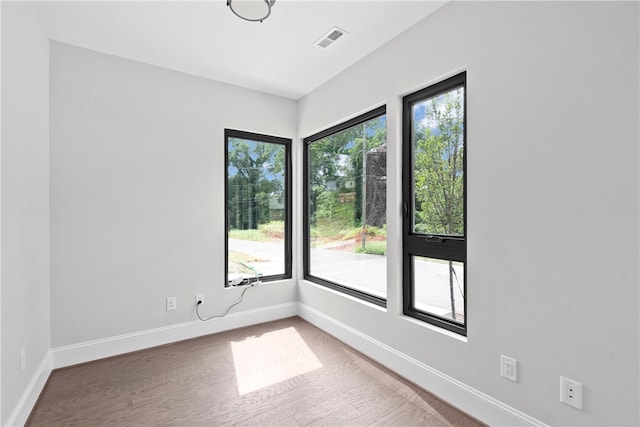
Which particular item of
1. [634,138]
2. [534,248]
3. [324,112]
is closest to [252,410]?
[534,248]

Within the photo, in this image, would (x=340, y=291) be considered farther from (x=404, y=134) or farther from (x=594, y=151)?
(x=594, y=151)

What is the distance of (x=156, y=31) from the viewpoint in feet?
7.93

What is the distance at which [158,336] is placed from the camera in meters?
2.94

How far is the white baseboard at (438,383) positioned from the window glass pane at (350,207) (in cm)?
43

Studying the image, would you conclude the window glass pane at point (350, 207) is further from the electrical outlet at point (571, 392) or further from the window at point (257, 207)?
the electrical outlet at point (571, 392)

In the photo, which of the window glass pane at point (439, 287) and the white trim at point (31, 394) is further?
the window glass pane at point (439, 287)

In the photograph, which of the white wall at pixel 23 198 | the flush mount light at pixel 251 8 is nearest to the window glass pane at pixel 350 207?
the flush mount light at pixel 251 8

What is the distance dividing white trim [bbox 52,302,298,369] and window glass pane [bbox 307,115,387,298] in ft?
2.32

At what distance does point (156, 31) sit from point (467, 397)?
3316 millimetres

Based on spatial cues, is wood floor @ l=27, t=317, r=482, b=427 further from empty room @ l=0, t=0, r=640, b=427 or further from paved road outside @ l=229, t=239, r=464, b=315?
paved road outside @ l=229, t=239, r=464, b=315

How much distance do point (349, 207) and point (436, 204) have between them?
1.08 meters

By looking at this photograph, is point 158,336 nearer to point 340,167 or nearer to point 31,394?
point 31,394

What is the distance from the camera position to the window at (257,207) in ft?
11.2

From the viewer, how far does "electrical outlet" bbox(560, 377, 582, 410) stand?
1.50 m
